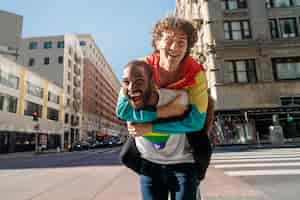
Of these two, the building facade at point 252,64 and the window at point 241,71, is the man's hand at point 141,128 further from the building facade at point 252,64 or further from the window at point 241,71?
the window at point 241,71

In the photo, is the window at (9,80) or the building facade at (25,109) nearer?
the window at (9,80)

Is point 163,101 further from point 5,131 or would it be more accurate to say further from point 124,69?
point 5,131

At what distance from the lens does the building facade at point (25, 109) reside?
27875mm

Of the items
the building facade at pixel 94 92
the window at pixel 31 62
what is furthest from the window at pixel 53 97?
the building facade at pixel 94 92

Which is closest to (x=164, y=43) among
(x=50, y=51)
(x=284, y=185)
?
(x=284, y=185)

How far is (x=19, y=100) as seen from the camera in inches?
1209

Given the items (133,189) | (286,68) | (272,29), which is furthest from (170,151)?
(272,29)

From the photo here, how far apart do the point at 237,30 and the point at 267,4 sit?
4006 mm

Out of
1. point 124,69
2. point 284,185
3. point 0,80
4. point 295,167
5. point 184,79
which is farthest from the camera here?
point 0,80

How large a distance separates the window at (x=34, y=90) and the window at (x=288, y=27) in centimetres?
3356

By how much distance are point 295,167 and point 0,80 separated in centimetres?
3073

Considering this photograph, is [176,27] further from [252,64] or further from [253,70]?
[252,64]

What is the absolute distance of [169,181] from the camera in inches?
59.0

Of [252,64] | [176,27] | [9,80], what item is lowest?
[176,27]
